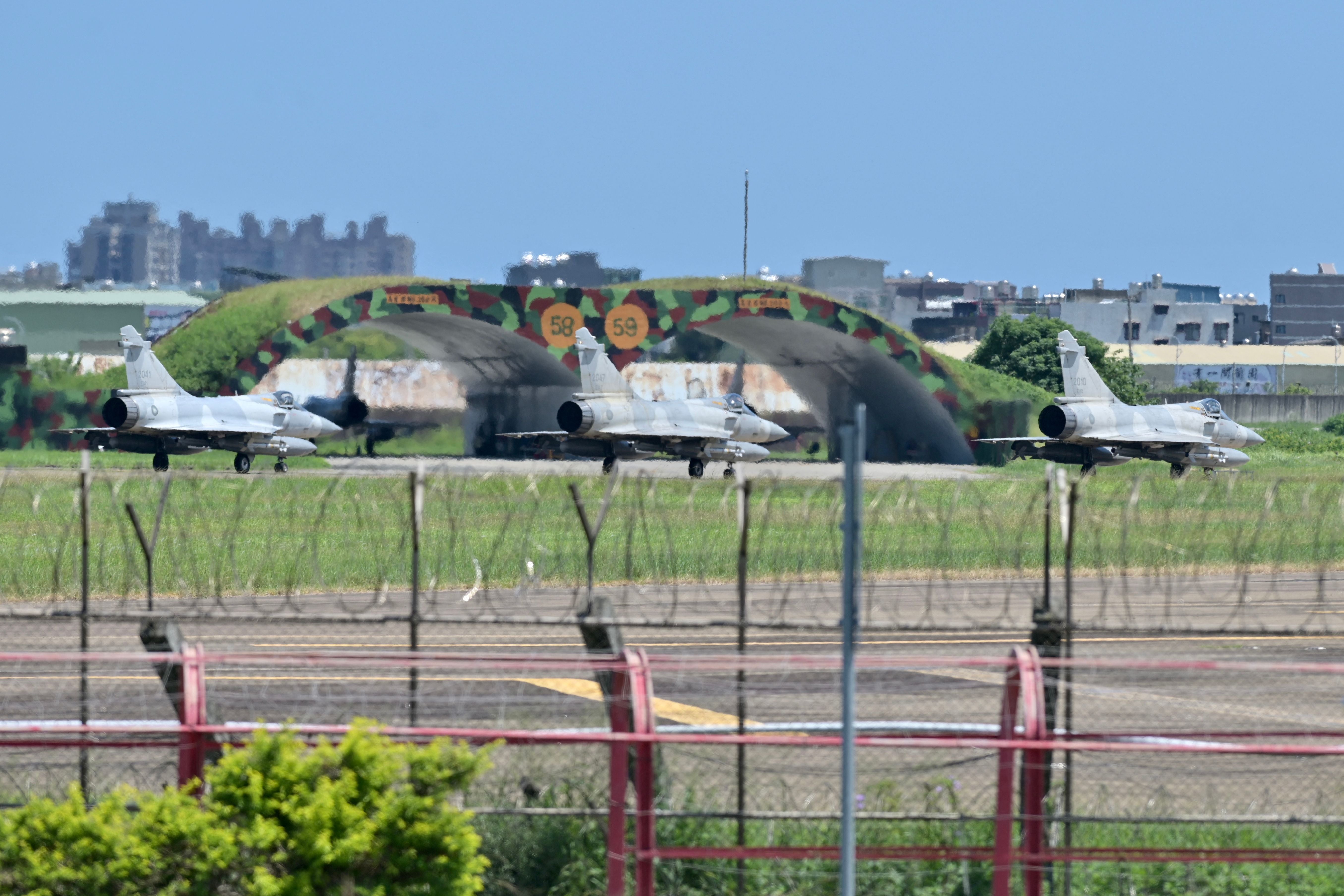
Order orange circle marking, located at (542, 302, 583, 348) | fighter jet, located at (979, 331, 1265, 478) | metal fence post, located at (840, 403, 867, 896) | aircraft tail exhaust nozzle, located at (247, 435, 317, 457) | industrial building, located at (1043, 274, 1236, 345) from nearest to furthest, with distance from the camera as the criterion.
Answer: metal fence post, located at (840, 403, 867, 896)
aircraft tail exhaust nozzle, located at (247, 435, 317, 457)
fighter jet, located at (979, 331, 1265, 478)
orange circle marking, located at (542, 302, 583, 348)
industrial building, located at (1043, 274, 1236, 345)

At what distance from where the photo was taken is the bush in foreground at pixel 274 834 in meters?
7.81

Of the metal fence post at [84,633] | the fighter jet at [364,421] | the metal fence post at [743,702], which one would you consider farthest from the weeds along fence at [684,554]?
the fighter jet at [364,421]

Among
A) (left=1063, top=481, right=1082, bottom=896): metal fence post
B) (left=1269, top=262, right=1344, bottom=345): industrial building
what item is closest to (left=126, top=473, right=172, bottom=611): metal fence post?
(left=1063, top=481, right=1082, bottom=896): metal fence post

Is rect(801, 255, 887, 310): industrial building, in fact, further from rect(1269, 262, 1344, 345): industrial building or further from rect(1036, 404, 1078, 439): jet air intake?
rect(1036, 404, 1078, 439): jet air intake

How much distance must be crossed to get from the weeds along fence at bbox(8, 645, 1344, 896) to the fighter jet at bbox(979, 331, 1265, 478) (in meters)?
42.6

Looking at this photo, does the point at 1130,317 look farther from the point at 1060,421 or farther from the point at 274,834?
the point at 274,834

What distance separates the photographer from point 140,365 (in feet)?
171

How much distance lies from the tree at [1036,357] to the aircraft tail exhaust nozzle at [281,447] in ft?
153

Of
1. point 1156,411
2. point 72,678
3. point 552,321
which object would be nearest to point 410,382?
point 552,321

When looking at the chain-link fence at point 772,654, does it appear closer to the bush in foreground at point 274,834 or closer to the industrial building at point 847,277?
the bush in foreground at point 274,834

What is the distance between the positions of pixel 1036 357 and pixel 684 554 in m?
66.9

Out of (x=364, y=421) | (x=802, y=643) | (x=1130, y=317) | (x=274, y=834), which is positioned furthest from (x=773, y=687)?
(x=1130, y=317)

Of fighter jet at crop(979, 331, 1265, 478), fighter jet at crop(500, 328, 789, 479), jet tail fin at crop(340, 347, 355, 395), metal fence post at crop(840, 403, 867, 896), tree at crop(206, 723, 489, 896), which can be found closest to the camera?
metal fence post at crop(840, 403, 867, 896)

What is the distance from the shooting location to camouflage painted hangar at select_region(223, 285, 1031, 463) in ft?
194
